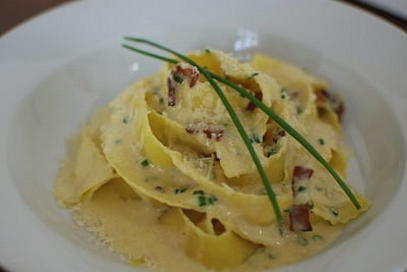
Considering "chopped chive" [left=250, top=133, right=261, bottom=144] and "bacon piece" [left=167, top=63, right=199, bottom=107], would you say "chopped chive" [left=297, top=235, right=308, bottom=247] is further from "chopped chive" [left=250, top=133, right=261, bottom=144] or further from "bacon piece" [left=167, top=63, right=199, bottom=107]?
"bacon piece" [left=167, top=63, right=199, bottom=107]

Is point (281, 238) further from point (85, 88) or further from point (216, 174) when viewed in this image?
point (85, 88)

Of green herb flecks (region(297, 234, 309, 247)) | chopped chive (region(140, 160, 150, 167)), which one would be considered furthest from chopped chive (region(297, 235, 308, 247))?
chopped chive (region(140, 160, 150, 167))

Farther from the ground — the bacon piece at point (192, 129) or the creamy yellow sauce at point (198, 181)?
the bacon piece at point (192, 129)

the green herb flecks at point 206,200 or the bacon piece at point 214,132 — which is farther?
the bacon piece at point 214,132

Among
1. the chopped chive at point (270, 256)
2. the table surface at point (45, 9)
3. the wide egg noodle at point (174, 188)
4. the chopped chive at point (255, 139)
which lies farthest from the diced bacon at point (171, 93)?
the table surface at point (45, 9)

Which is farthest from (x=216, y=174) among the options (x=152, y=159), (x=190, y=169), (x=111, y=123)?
(x=111, y=123)

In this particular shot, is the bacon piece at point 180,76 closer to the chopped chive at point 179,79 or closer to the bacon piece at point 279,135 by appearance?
the chopped chive at point 179,79
